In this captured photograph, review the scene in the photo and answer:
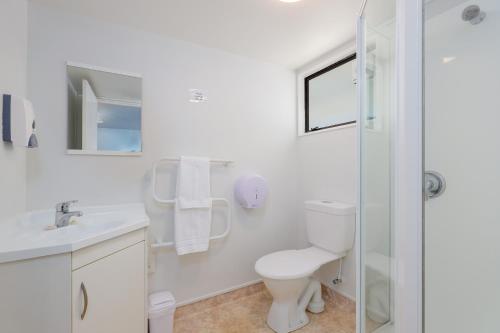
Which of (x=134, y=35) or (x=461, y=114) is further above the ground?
(x=134, y=35)

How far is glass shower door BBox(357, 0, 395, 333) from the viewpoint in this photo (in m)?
0.75

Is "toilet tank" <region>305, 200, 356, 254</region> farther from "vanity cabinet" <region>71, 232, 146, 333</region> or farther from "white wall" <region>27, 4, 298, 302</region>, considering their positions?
"vanity cabinet" <region>71, 232, 146, 333</region>

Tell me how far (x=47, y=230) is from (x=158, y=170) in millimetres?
688

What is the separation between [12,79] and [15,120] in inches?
10.1

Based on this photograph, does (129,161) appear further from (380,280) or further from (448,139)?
(448,139)

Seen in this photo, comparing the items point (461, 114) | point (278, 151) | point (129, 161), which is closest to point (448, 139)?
point (461, 114)

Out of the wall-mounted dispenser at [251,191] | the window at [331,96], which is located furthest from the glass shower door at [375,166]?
the wall-mounted dispenser at [251,191]

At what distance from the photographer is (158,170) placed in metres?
1.62

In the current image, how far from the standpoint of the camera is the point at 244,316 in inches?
62.5

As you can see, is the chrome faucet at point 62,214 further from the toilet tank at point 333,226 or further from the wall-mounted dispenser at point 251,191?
the toilet tank at point 333,226

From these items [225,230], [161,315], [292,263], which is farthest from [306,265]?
[161,315]

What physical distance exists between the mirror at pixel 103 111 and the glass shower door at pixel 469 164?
173 cm

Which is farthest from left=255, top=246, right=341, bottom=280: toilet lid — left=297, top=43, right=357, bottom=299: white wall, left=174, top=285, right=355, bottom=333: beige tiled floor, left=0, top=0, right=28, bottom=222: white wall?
left=0, top=0, right=28, bottom=222: white wall

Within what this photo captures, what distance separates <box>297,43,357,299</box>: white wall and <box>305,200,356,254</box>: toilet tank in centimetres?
14
